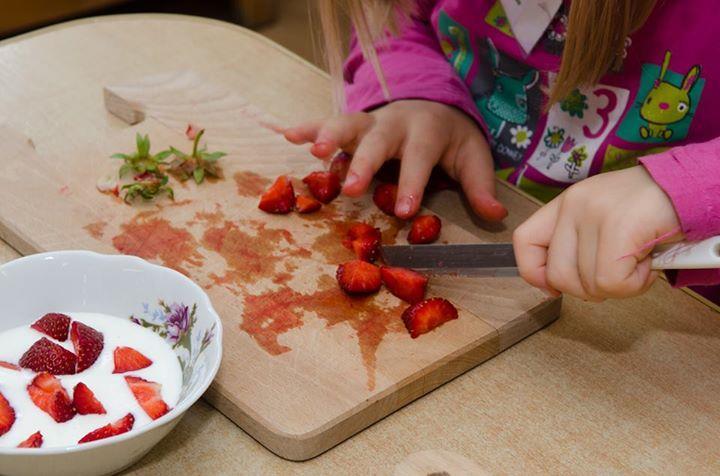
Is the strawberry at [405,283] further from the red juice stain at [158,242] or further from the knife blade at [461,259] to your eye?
the red juice stain at [158,242]

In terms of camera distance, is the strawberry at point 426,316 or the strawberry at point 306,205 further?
the strawberry at point 306,205

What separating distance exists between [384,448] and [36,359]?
0.28 m

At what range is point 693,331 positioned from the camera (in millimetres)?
972

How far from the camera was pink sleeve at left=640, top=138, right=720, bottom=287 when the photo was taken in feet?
2.65

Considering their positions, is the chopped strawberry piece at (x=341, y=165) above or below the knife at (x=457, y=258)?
below

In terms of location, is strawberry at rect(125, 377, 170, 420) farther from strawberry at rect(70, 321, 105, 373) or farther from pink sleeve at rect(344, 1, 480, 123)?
pink sleeve at rect(344, 1, 480, 123)

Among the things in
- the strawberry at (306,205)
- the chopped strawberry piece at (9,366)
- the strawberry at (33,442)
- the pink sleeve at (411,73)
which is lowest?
the chopped strawberry piece at (9,366)

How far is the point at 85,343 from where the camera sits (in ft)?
2.71

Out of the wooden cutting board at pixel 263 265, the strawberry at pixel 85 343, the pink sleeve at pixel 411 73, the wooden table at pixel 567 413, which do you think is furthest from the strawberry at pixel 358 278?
the pink sleeve at pixel 411 73

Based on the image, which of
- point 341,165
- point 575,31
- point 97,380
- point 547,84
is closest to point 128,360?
point 97,380

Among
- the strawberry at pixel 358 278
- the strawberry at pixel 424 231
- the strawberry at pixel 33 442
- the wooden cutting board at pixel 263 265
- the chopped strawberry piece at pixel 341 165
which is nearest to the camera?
the strawberry at pixel 33 442

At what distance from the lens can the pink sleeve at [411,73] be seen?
Answer: 1257mm

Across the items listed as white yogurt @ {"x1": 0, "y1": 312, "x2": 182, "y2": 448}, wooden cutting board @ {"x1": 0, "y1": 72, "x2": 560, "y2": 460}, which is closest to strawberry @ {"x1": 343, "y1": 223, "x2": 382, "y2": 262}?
wooden cutting board @ {"x1": 0, "y1": 72, "x2": 560, "y2": 460}

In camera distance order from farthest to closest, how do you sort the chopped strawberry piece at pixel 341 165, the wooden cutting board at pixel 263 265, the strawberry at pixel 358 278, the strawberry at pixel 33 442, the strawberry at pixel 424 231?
the chopped strawberry piece at pixel 341 165 → the strawberry at pixel 424 231 → the strawberry at pixel 358 278 → the wooden cutting board at pixel 263 265 → the strawberry at pixel 33 442
